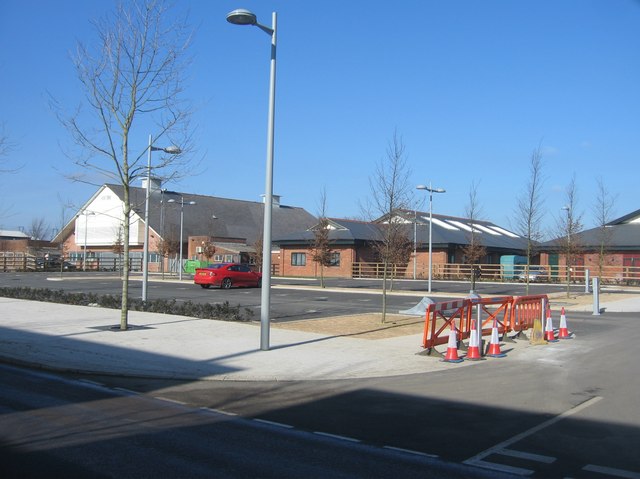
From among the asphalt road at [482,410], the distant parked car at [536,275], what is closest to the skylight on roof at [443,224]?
the distant parked car at [536,275]

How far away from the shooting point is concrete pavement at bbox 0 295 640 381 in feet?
33.7

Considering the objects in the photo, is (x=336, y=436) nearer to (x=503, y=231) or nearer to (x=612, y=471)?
(x=612, y=471)

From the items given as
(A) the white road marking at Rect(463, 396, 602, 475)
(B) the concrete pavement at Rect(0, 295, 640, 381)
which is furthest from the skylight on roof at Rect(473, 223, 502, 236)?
(A) the white road marking at Rect(463, 396, 602, 475)

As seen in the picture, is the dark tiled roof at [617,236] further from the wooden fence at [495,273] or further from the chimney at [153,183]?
the chimney at [153,183]

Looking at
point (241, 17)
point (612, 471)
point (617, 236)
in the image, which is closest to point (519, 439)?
point (612, 471)

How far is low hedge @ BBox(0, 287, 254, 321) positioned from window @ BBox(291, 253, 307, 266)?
34.4m

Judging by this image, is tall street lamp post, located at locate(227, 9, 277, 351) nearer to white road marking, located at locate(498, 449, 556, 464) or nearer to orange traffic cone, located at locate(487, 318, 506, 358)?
orange traffic cone, located at locate(487, 318, 506, 358)

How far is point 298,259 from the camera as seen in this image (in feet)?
191

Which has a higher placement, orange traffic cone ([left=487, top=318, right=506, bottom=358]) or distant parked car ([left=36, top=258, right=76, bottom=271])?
distant parked car ([left=36, top=258, right=76, bottom=271])

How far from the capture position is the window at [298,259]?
57541 millimetres

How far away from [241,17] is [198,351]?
644 centimetres

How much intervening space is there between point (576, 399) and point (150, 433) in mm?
5870

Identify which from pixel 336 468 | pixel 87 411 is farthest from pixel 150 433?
pixel 336 468

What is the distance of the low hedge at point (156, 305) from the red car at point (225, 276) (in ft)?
36.0
